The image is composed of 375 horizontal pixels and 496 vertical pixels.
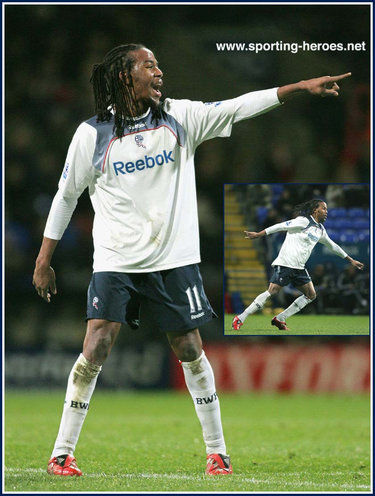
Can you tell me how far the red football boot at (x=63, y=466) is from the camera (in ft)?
17.9

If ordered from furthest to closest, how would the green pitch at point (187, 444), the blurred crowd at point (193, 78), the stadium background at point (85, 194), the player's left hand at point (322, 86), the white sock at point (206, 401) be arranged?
A: 1. the stadium background at point (85, 194)
2. the blurred crowd at point (193, 78)
3. the white sock at point (206, 401)
4. the green pitch at point (187, 444)
5. the player's left hand at point (322, 86)

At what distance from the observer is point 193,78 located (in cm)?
609

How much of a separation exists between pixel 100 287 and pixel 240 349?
7710mm

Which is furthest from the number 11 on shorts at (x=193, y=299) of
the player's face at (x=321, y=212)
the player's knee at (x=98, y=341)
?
the player's face at (x=321, y=212)

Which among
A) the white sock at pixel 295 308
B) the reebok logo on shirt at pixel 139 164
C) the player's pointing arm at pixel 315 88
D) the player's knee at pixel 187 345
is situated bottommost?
the player's knee at pixel 187 345

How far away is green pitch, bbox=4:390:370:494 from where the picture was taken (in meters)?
5.34

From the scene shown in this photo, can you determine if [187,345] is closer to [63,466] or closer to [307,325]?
[307,325]

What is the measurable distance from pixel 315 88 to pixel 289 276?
121 cm

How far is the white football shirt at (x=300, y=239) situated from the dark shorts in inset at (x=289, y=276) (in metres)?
0.03

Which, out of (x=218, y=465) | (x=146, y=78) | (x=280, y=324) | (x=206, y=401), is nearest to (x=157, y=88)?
(x=146, y=78)

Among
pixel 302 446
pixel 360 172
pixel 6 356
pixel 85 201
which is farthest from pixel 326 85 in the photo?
pixel 6 356

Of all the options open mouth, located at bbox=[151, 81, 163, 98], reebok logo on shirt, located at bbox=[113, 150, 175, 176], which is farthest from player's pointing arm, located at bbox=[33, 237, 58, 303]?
open mouth, located at bbox=[151, 81, 163, 98]

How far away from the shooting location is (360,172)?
10945 mm

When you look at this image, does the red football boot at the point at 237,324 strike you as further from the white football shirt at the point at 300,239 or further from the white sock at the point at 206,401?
the white football shirt at the point at 300,239
